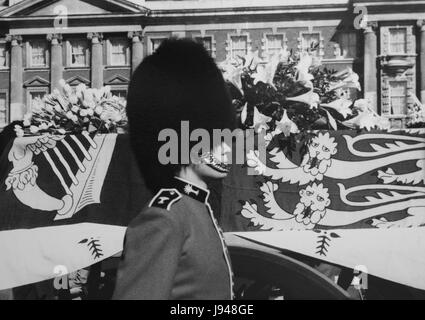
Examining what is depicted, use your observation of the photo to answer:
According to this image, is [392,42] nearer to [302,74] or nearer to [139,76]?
[302,74]

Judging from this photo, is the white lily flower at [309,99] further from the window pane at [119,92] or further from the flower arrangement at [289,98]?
the window pane at [119,92]

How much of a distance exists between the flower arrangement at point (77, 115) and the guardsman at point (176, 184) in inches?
36.0

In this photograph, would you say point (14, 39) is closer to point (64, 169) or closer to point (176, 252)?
point (64, 169)

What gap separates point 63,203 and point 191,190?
114cm

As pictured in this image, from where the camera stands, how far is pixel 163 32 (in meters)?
3.72

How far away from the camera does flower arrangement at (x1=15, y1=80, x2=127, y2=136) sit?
2.98m

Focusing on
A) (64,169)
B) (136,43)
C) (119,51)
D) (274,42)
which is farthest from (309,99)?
(136,43)

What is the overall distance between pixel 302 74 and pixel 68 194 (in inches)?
42.3

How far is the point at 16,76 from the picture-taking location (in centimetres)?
383

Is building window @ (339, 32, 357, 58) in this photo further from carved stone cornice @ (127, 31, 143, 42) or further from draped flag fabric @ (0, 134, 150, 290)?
draped flag fabric @ (0, 134, 150, 290)

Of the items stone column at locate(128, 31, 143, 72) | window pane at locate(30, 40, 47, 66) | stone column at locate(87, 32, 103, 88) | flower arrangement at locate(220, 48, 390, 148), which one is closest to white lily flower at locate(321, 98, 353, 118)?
flower arrangement at locate(220, 48, 390, 148)

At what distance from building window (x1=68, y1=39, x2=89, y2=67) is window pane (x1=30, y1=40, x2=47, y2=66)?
0.15 meters

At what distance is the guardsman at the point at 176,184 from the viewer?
1.50 m

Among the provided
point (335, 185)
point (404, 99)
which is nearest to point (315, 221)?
point (335, 185)
